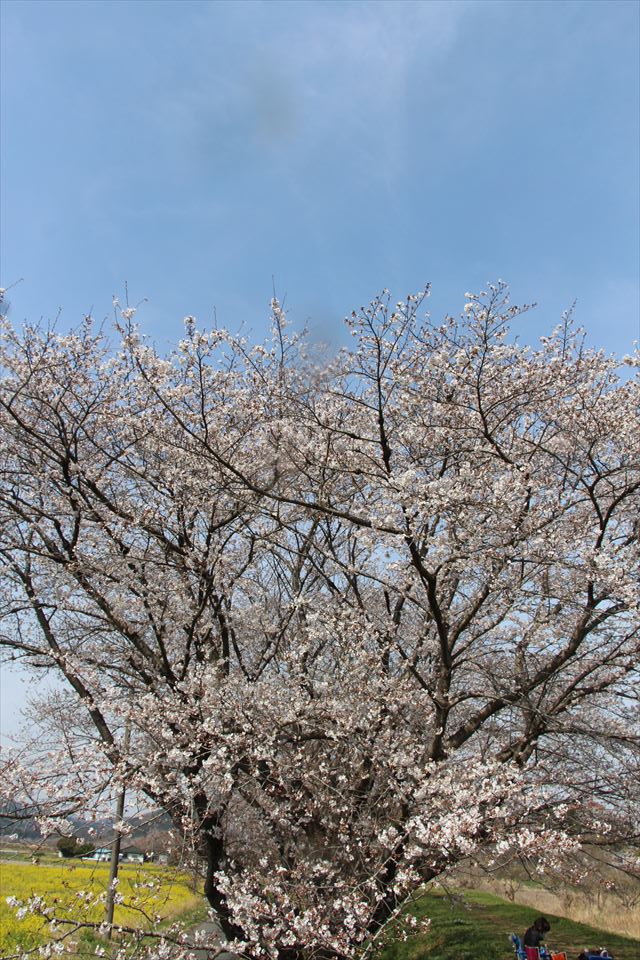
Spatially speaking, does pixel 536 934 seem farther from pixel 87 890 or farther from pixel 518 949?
pixel 87 890

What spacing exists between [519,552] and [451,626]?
1873mm

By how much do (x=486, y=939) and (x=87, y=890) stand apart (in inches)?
404

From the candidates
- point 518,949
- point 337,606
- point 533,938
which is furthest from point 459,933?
point 337,606

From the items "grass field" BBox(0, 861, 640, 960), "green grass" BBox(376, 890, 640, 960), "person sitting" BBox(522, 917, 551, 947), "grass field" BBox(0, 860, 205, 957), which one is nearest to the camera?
"grass field" BBox(0, 860, 205, 957)

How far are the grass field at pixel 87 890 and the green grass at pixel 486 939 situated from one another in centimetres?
409

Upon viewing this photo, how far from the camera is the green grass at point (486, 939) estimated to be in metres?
10.5

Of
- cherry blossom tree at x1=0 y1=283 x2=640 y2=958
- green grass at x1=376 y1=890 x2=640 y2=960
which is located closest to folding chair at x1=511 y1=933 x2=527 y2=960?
green grass at x1=376 y1=890 x2=640 y2=960

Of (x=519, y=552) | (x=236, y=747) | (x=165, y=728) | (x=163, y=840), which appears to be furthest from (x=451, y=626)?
(x=163, y=840)

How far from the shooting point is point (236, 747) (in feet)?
19.5

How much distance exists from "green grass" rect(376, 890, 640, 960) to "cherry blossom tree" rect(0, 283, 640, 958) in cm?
341

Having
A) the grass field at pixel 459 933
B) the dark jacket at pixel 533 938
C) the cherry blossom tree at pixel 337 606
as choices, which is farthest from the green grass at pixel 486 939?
the cherry blossom tree at pixel 337 606

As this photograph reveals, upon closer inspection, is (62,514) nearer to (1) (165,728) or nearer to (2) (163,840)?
(1) (165,728)

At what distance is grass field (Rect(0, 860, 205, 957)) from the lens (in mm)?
5113

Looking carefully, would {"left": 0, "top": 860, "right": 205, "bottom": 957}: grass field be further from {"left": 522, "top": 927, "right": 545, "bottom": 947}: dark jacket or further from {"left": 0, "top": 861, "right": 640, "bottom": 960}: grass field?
{"left": 522, "top": 927, "right": 545, "bottom": 947}: dark jacket
